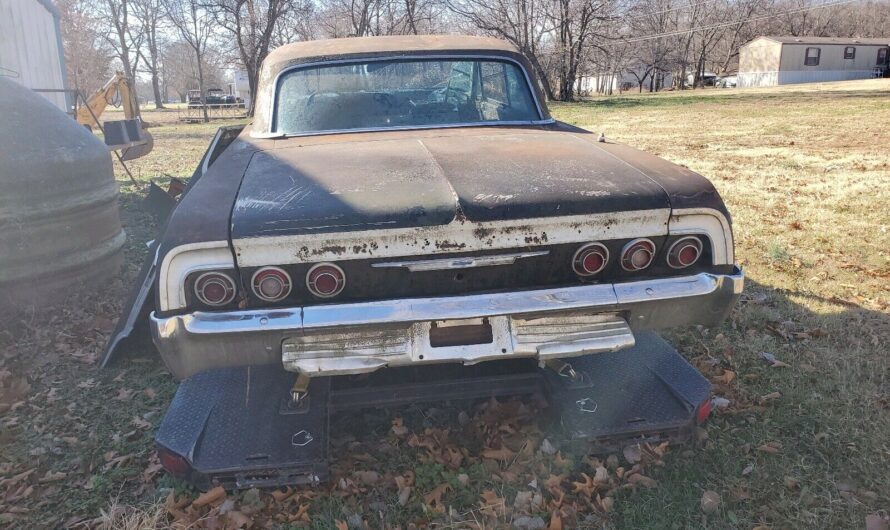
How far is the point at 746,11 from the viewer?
61.8 m

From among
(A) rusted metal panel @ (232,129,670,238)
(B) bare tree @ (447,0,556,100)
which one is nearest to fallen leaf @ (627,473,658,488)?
(A) rusted metal panel @ (232,129,670,238)

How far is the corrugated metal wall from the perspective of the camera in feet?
36.8

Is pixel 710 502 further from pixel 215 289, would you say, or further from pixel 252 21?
pixel 252 21

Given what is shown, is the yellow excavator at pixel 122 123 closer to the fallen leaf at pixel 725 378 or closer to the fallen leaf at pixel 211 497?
the fallen leaf at pixel 211 497

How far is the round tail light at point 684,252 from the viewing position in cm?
262

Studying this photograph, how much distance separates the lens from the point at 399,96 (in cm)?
396

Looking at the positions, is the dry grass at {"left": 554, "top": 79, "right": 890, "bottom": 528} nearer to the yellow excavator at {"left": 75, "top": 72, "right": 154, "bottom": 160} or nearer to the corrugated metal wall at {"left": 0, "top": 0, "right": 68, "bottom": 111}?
the yellow excavator at {"left": 75, "top": 72, "right": 154, "bottom": 160}

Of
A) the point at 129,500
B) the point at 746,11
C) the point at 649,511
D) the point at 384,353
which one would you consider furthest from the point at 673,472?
the point at 746,11

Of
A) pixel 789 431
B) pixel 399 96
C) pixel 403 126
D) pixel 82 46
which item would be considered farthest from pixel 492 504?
pixel 82 46

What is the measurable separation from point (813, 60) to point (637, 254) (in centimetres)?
6821

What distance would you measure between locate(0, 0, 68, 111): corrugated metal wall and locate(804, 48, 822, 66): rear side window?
208ft

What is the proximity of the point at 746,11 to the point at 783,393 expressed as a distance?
70.3 m

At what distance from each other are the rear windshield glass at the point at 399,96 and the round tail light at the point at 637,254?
1.68 metres

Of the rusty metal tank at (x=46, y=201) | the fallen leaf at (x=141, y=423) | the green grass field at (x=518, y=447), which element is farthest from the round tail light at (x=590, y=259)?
the rusty metal tank at (x=46, y=201)
